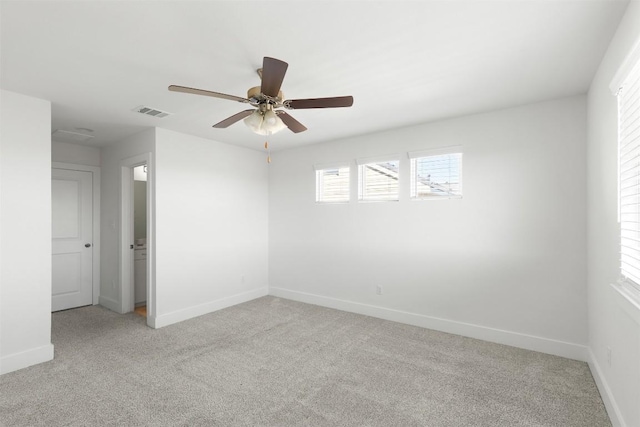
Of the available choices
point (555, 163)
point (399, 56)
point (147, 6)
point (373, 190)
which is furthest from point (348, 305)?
point (147, 6)

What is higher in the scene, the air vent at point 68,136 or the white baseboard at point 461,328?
the air vent at point 68,136

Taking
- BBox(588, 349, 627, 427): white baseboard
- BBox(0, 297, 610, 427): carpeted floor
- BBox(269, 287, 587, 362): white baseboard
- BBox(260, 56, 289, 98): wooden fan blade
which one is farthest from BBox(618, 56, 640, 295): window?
BBox(260, 56, 289, 98): wooden fan blade

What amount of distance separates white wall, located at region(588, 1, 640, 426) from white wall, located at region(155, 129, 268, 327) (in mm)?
4268

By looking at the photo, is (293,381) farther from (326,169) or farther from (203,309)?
(326,169)

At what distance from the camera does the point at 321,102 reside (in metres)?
2.25

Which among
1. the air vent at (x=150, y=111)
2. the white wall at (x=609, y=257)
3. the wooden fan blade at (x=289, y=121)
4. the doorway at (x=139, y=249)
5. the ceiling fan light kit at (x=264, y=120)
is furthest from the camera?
the doorway at (x=139, y=249)

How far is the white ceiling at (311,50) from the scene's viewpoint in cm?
178

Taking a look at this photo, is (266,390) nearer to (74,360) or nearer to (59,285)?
(74,360)

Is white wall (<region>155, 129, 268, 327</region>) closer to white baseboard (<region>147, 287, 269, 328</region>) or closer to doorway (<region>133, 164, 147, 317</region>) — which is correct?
white baseboard (<region>147, 287, 269, 328</region>)

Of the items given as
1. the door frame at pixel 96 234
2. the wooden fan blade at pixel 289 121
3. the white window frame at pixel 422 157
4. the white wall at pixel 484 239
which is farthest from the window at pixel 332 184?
the door frame at pixel 96 234

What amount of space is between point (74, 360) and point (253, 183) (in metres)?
3.20

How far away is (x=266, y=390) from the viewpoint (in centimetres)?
252

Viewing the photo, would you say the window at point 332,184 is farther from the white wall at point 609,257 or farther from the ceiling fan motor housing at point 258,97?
the white wall at point 609,257

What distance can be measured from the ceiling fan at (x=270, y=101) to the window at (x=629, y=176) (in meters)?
1.57
